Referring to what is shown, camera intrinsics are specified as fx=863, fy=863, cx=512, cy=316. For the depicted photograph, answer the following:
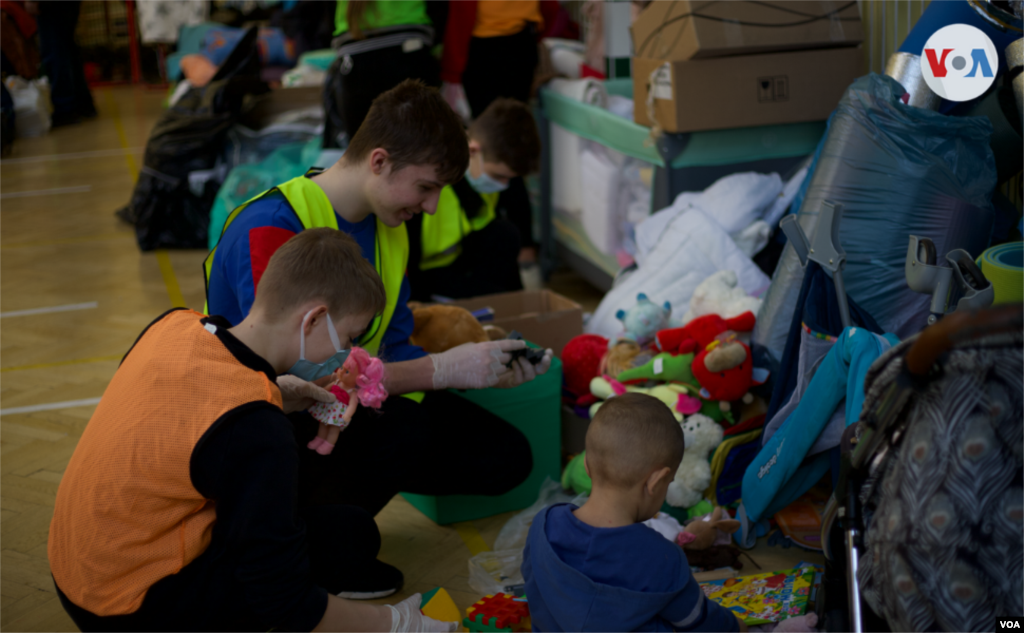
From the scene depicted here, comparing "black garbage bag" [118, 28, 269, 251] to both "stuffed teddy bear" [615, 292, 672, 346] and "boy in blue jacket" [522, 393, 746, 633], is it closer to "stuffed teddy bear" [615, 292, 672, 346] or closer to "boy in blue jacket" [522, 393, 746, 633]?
"stuffed teddy bear" [615, 292, 672, 346]

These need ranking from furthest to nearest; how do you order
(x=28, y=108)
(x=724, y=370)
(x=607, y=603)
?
(x=28, y=108)
(x=724, y=370)
(x=607, y=603)

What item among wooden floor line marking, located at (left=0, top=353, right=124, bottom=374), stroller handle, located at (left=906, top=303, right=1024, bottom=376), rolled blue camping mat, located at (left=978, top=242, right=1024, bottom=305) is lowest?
wooden floor line marking, located at (left=0, top=353, right=124, bottom=374)

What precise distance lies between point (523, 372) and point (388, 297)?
1.23 feet

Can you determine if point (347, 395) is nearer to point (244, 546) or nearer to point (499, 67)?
point (244, 546)

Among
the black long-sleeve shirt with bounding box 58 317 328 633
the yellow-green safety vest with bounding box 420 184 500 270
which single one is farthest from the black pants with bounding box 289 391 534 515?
the yellow-green safety vest with bounding box 420 184 500 270

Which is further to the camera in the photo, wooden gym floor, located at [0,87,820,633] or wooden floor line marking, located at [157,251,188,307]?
wooden floor line marking, located at [157,251,188,307]

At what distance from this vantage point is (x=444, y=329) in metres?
2.39

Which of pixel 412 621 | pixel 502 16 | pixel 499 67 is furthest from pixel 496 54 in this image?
pixel 412 621

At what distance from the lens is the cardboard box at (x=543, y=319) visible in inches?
108

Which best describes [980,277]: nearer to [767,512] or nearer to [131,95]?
[767,512]

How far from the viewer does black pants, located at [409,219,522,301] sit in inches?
120

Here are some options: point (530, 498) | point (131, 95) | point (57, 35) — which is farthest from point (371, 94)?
point (131, 95)

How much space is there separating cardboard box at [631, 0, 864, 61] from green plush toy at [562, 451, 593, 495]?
1.46m

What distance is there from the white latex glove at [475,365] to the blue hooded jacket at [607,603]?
1.85 ft
